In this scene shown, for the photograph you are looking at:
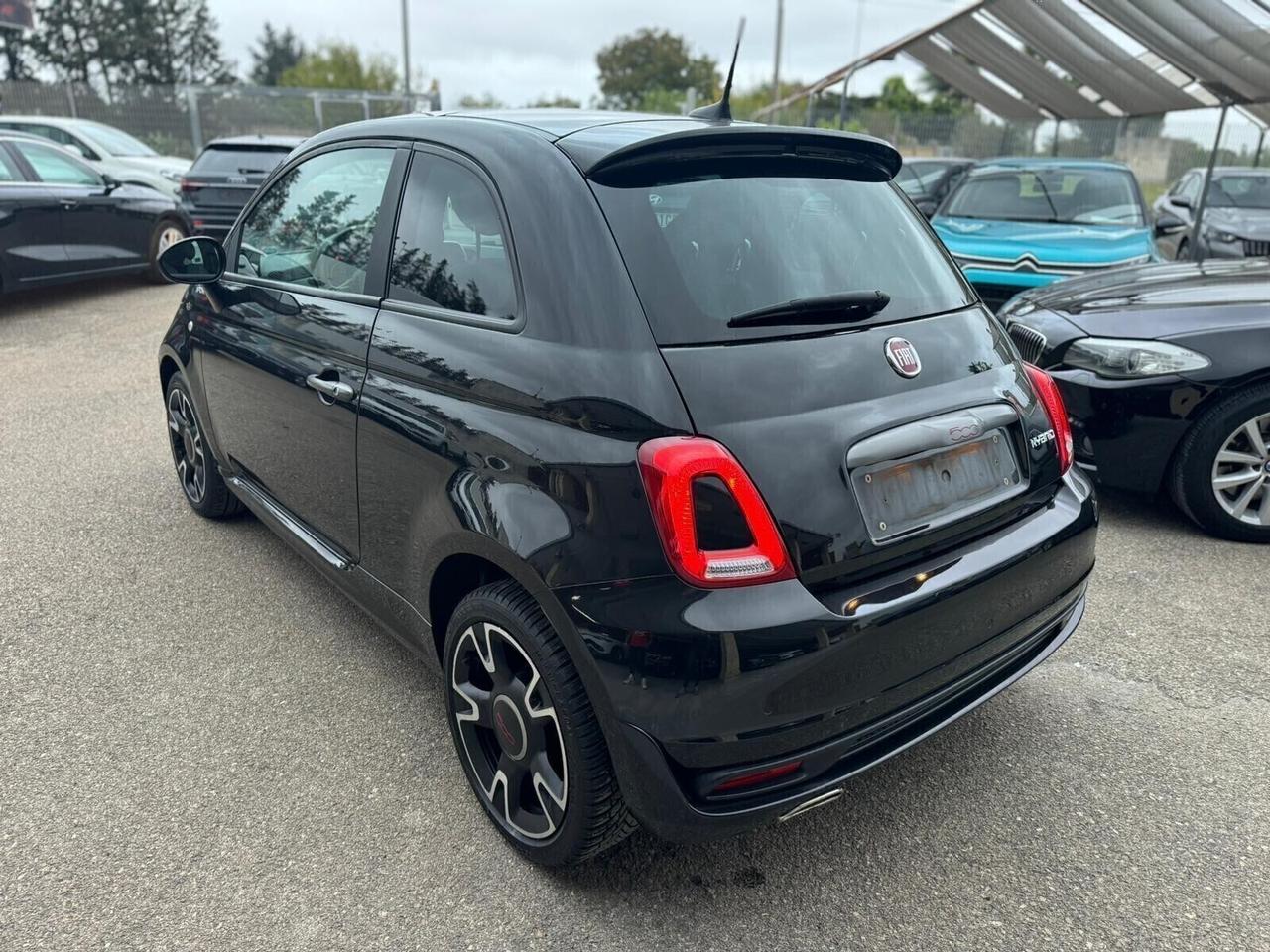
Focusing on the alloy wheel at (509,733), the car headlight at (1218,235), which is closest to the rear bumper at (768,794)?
the alloy wheel at (509,733)

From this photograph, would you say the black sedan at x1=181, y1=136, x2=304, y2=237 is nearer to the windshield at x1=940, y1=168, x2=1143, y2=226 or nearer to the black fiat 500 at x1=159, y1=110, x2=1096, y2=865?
the windshield at x1=940, y1=168, x2=1143, y2=226

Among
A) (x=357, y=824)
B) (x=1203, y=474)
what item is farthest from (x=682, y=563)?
(x=1203, y=474)

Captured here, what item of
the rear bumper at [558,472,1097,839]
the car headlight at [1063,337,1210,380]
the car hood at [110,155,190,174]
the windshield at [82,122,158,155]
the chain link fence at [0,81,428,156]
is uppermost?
the chain link fence at [0,81,428,156]

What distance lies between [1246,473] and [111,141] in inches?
603

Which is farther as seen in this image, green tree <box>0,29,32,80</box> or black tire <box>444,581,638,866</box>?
green tree <box>0,29,32,80</box>

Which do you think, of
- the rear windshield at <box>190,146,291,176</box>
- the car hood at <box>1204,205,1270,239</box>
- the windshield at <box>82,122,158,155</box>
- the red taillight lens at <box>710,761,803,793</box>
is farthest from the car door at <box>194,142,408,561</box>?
the windshield at <box>82,122,158,155</box>

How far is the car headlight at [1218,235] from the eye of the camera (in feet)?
33.6

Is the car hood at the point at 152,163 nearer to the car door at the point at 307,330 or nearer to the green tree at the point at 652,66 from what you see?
the car door at the point at 307,330

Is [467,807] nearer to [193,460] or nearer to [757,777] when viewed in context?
[757,777]

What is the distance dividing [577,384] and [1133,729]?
2046 millimetres

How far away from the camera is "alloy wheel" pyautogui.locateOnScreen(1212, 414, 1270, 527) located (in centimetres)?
393

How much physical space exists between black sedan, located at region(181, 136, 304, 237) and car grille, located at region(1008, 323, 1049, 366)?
9.34 meters

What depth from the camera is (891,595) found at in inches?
77.0

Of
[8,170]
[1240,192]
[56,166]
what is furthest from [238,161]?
[1240,192]
